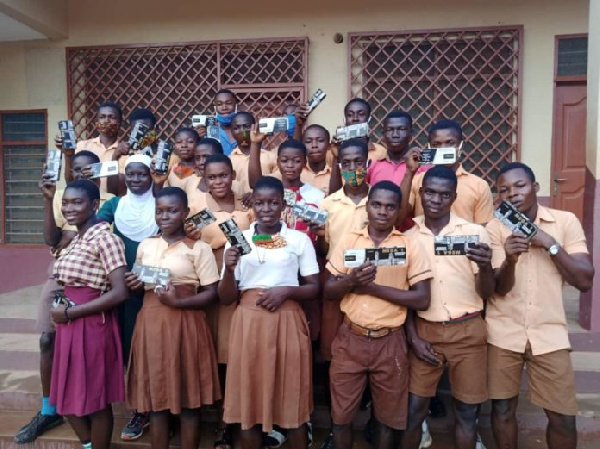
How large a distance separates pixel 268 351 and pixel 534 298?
127 cm

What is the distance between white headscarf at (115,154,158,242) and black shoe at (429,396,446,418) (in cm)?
193

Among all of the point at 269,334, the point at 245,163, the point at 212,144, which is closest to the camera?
the point at 269,334

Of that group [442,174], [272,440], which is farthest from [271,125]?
[272,440]

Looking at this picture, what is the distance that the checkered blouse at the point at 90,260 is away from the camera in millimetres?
2539

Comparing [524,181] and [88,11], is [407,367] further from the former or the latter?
[88,11]

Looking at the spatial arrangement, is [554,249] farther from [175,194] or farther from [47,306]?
[47,306]

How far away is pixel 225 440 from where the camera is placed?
2.90 m

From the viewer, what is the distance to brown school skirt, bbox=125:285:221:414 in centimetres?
258

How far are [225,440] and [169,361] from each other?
654mm

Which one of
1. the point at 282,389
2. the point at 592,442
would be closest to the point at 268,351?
the point at 282,389

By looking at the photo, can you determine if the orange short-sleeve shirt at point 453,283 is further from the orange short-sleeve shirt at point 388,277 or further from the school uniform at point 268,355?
the school uniform at point 268,355

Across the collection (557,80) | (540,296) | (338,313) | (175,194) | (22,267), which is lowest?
(22,267)

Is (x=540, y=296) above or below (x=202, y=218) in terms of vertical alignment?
below

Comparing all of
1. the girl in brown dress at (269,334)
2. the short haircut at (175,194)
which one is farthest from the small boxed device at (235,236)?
the short haircut at (175,194)
